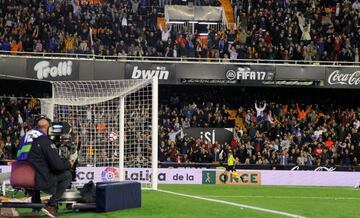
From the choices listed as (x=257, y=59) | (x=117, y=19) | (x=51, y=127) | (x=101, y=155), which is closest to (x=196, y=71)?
(x=257, y=59)

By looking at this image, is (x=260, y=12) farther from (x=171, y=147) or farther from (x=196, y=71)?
(x=171, y=147)

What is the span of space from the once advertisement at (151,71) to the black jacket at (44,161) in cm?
2252

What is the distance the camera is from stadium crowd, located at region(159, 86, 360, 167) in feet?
102

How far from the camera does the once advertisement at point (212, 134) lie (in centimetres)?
3309

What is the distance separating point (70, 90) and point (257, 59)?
14098 mm

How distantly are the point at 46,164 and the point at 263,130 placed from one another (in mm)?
23661

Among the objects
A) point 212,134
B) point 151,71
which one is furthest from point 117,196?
point 212,134

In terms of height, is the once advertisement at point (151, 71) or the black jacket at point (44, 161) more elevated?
the once advertisement at point (151, 71)

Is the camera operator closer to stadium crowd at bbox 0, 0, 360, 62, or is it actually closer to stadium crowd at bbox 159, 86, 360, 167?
stadium crowd at bbox 159, 86, 360, 167

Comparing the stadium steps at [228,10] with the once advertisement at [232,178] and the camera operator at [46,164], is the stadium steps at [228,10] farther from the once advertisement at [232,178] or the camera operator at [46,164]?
the camera operator at [46,164]

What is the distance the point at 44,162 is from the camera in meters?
10.3

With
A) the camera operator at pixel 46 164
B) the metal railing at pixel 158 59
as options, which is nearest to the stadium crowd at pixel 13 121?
the metal railing at pixel 158 59

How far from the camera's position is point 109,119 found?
23.7m

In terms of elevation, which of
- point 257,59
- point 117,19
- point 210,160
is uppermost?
point 117,19
